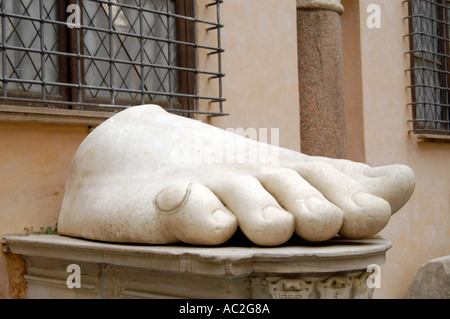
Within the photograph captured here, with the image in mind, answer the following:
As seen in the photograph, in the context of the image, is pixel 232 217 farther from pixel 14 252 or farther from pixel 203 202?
pixel 14 252

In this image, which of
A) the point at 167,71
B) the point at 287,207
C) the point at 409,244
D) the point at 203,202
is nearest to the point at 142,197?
the point at 203,202

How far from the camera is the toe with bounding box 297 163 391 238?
2.14 metres

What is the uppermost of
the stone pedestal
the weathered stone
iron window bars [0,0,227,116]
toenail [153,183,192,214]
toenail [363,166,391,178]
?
iron window bars [0,0,227,116]

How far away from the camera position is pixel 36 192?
3.11 m

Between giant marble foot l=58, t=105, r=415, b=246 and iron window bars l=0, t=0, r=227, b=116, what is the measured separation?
61 cm

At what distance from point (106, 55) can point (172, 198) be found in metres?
1.84

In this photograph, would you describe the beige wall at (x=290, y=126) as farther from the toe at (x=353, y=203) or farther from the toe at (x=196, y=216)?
the toe at (x=353, y=203)

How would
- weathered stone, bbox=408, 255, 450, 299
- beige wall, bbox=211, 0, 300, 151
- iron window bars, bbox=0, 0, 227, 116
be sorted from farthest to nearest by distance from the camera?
1. weathered stone, bbox=408, 255, 450, 299
2. beige wall, bbox=211, 0, 300, 151
3. iron window bars, bbox=0, 0, 227, 116

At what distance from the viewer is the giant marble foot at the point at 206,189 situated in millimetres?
2072

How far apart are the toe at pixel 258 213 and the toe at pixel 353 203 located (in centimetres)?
21

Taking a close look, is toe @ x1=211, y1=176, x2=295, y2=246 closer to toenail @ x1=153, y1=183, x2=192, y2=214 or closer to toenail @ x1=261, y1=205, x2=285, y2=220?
toenail @ x1=261, y1=205, x2=285, y2=220

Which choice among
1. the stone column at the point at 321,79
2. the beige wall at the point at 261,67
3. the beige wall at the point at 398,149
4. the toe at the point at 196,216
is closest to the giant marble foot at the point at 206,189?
the toe at the point at 196,216

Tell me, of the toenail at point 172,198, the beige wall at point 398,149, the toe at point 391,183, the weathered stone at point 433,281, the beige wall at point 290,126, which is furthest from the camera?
the beige wall at point 398,149

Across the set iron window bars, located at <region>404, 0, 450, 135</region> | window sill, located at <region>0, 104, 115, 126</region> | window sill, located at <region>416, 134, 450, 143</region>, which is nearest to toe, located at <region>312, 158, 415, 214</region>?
window sill, located at <region>0, 104, 115, 126</region>
